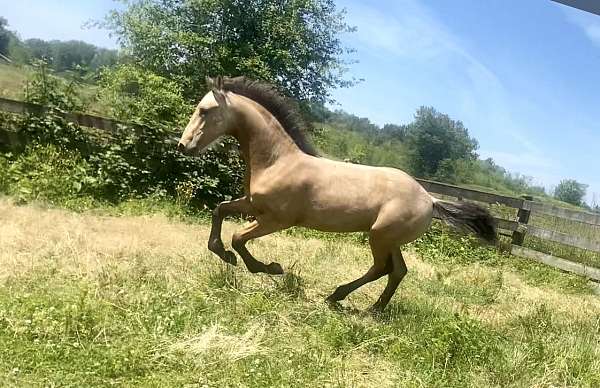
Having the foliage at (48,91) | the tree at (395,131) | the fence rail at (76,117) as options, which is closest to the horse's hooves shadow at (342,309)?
the fence rail at (76,117)

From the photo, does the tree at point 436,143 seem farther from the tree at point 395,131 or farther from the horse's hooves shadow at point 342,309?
the horse's hooves shadow at point 342,309

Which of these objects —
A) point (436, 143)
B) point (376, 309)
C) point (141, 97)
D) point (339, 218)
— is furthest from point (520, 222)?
point (436, 143)

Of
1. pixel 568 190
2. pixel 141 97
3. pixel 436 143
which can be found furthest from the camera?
pixel 436 143

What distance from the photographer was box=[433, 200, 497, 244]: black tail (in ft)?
19.5

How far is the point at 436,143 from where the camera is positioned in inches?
1583

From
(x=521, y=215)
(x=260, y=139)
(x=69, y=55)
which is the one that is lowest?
(x=521, y=215)

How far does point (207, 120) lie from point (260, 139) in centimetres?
56

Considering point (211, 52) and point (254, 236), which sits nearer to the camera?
point (254, 236)

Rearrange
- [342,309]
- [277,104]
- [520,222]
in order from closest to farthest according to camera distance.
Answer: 1. [342,309]
2. [277,104]
3. [520,222]

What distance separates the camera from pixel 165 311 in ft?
13.9

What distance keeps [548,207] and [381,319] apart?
6.86 metres

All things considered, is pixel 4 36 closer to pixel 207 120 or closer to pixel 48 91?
pixel 48 91

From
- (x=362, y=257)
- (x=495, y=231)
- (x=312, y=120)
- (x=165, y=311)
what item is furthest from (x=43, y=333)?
(x=312, y=120)

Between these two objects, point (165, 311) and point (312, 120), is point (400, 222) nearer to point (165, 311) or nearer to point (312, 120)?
point (165, 311)
